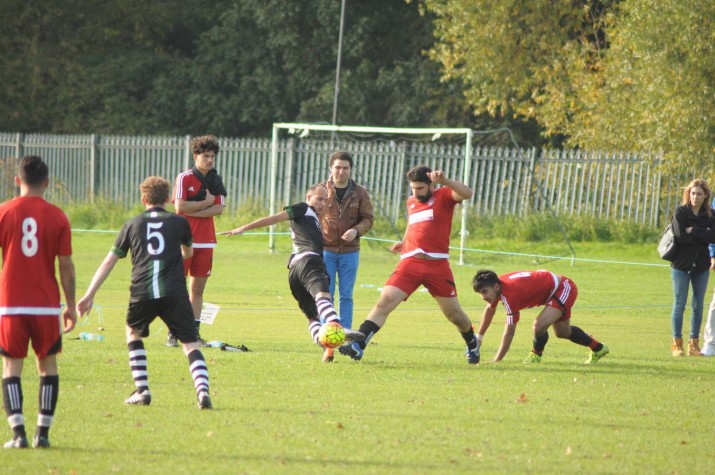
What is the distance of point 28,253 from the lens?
23.4 ft

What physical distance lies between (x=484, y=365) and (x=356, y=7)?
1158 inches

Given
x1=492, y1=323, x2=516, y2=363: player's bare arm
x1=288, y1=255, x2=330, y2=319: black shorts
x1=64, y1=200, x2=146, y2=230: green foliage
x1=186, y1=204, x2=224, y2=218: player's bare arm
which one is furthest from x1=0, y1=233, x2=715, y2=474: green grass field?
x1=64, y1=200, x2=146, y2=230: green foliage

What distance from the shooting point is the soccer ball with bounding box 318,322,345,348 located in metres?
10.1

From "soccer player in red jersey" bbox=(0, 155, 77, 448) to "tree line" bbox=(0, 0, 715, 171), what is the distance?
2441cm

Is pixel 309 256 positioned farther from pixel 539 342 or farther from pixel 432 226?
pixel 539 342

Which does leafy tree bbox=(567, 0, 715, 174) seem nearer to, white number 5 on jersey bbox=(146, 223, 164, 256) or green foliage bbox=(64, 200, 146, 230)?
green foliage bbox=(64, 200, 146, 230)

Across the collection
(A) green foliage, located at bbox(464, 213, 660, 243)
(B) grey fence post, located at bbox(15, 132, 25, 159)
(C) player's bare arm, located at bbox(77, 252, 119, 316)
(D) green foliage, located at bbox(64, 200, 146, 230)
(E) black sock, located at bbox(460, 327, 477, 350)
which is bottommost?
(D) green foliage, located at bbox(64, 200, 146, 230)

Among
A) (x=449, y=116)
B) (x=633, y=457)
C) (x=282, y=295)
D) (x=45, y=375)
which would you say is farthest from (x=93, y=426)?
(x=449, y=116)

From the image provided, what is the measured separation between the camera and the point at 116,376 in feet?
32.9

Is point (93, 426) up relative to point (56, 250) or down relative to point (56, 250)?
down

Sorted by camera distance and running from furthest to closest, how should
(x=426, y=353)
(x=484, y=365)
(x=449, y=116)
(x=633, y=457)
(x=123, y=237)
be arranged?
(x=449, y=116) → (x=426, y=353) → (x=484, y=365) → (x=123, y=237) → (x=633, y=457)

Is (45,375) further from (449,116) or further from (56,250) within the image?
(449,116)

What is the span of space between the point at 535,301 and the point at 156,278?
439 centimetres

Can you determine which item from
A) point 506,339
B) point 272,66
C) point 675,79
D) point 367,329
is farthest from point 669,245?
point 272,66
